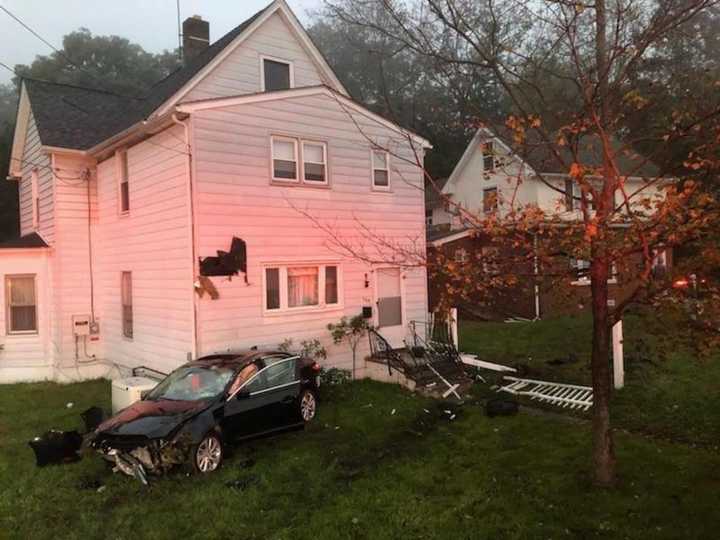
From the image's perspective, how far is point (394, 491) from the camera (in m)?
7.00

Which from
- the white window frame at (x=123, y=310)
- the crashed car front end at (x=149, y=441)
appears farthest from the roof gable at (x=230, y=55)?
the crashed car front end at (x=149, y=441)

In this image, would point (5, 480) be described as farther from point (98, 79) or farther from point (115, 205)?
point (98, 79)

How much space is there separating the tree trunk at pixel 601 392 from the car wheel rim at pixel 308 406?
16.9 feet

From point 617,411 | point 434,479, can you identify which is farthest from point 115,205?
point 617,411

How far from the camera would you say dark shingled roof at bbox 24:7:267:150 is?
15.1 m

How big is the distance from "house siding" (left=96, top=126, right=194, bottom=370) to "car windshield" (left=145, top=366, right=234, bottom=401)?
2.39 metres

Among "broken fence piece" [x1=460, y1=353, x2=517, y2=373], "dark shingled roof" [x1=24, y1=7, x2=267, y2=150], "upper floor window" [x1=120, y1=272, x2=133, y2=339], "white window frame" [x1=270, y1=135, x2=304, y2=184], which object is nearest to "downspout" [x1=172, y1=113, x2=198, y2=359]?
"white window frame" [x1=270, y1=135, x2=304, y2=184]

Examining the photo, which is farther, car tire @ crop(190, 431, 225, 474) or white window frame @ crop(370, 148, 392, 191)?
white window frame @ crop(370, 148, 392, 191)

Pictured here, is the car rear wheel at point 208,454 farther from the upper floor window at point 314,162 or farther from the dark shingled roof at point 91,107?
the dark shingled roof at point 91,107

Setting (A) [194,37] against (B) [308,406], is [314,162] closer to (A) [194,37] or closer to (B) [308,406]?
(B) [308,406]

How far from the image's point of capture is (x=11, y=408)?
469 inches

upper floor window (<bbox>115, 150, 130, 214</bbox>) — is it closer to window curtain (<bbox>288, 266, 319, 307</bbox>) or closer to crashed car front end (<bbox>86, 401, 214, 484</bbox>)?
window curtain (<bbox>288, 266, 319, 307</bbox>)

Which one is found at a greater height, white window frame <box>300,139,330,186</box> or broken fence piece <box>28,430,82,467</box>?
white window frame <box>300,139,330,186</box>

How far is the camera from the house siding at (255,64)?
47.8ft
